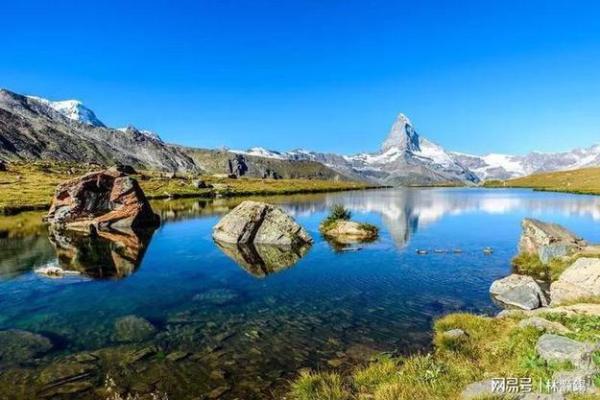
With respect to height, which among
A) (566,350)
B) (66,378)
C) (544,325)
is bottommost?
(66,378)

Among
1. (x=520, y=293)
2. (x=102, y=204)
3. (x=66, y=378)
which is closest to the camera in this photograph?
(x=66, y=378)

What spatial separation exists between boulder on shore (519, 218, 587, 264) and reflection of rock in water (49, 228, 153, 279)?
34476 mm

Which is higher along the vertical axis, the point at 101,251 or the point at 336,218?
the point at 336,218

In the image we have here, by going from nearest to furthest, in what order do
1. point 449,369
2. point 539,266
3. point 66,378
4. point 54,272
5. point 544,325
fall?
1. point 449,369
2. point 66,378
3. point 544,325
4. point 54,272
5. point 539,266

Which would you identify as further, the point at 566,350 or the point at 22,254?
the point at 22,254

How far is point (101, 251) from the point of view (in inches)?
1795

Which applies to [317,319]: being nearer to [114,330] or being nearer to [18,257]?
[114,330]

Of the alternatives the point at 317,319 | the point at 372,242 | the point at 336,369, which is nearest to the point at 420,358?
the point at 336,369

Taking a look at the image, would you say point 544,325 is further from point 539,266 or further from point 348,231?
point 348,231

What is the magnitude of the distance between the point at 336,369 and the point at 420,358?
11.2 ft

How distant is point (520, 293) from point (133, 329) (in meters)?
22.6

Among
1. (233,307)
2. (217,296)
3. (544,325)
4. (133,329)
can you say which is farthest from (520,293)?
(133,329)

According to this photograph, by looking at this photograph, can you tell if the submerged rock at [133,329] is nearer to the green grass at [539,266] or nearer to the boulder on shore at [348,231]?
the green grass at [539,266]

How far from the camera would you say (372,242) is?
52.1 meters
